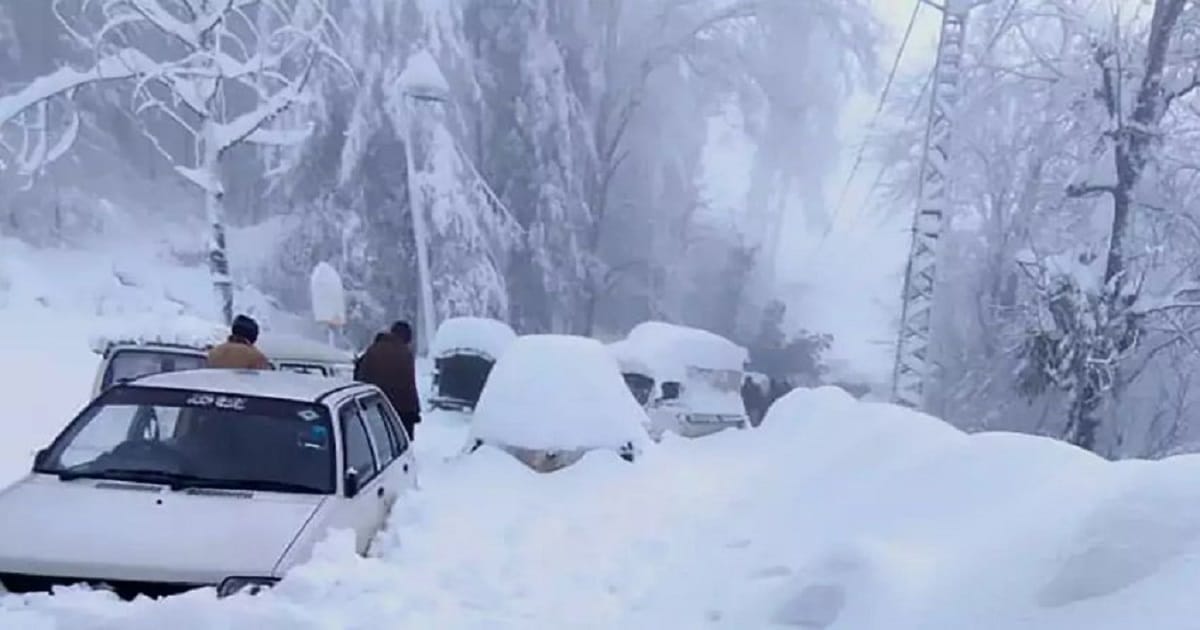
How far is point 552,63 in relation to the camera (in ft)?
100

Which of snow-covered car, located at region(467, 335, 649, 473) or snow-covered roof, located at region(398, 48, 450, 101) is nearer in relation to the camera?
snow-covered car, located at region(467, 335, 649, 473)

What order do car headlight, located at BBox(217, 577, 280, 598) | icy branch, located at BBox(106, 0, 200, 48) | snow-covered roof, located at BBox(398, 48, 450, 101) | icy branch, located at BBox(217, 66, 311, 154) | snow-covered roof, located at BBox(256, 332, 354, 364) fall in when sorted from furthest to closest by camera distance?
1. snow-covered roof, located at BBox(398, 48, 450, 101)
2. icy branch, located at BBox(217, 66, 311, 154)
3. icy branch, located at BBox(106, 0, 200, 48)
4. snow-covered roof, located at BBox(256, 332, 354, 364)
5. car headlight, located at BBox(217, 577, 280, 598)

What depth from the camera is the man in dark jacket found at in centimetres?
1023

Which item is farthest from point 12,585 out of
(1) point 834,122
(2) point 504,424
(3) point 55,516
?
(1) point 834,122

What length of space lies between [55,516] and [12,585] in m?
0.38

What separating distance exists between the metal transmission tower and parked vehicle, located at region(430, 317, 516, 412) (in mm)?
6264

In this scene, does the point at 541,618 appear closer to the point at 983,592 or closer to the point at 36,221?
the point at 983,592

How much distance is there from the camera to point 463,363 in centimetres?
1802

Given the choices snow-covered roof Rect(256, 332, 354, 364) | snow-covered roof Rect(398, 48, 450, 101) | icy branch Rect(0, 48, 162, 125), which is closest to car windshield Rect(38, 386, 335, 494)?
snow-covered roof Rect(256, 332, 354, 364)

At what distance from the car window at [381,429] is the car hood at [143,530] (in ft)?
4.85

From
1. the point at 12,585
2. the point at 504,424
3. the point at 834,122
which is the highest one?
the point at 834,122

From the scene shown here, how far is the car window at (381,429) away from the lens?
701 centimetres

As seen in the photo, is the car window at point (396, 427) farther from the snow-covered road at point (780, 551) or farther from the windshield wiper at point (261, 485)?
the windshield wiper at point (261, 485)

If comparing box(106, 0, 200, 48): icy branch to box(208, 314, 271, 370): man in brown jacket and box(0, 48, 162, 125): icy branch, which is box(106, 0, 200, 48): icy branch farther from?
box(208, 314, 271, 370): man in brown jacket
